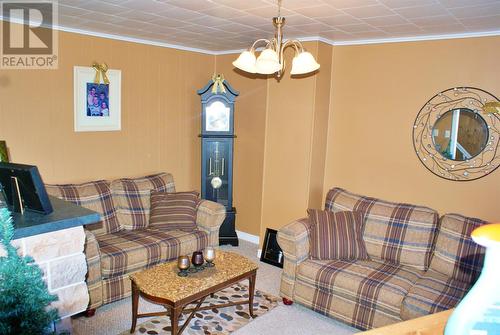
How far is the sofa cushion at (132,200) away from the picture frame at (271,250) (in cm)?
128

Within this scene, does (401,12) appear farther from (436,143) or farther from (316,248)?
(316,248)

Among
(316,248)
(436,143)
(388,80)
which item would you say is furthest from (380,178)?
(316,248)

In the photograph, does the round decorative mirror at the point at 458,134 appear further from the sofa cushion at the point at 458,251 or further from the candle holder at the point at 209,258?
the candle holder at the point at 209,258

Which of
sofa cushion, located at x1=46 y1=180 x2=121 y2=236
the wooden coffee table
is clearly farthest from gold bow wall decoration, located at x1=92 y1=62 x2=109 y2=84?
the wooden coffee table

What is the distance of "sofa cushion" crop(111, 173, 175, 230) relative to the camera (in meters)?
3.93

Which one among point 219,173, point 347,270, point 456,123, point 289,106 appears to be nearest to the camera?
point 347,270

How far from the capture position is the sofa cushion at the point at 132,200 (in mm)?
3932

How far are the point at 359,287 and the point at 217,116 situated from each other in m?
2.56

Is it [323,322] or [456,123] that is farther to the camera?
[456,123]

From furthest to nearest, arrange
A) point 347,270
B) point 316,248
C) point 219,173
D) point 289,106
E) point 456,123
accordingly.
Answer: point 219,173 < point 289,106 < point 456,123 < point 316,248 < point 347,270

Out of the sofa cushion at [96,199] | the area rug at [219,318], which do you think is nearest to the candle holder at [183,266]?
the area rug at [219,318]

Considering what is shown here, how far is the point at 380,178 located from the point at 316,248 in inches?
48.6

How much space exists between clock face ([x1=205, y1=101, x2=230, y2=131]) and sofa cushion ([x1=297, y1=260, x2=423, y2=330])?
205cm

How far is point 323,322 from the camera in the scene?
10.4ft
